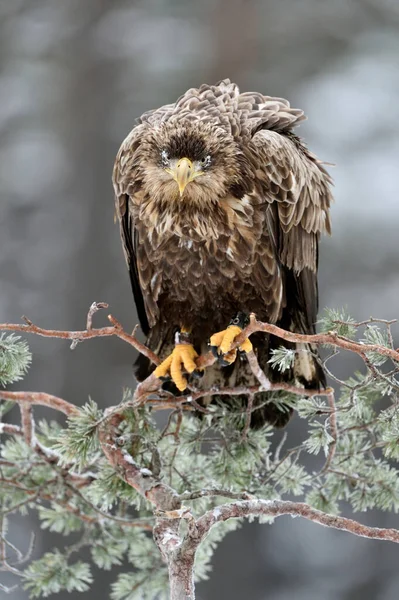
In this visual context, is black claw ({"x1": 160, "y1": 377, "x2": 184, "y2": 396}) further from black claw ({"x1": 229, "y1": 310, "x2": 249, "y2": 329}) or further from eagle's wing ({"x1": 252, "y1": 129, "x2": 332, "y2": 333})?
eagle's wing ({"x1": 252, "y1": 129, "x2": 332, "y2": 333})

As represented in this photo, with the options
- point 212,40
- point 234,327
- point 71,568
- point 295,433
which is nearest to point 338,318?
point 234,327

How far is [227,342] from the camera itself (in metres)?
1.69

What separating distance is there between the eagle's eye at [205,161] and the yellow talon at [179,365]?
45 cm

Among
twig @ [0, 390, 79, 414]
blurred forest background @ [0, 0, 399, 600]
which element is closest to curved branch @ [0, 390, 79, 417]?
twig @ [0, 390, 79, 414]

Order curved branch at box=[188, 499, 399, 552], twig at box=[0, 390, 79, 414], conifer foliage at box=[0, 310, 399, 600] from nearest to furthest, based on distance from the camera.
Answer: curved branch at box=[188, 499, 399, 552] → conifer foliage at box=[0, 310, 399, 600] → twig at box=[0, 390, 79, 414]

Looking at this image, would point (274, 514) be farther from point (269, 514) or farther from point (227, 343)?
point (227, 343)

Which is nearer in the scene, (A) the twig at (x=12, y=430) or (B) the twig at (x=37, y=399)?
(B) the twig at (x=37, y=399)

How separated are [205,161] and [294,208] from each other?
256mm

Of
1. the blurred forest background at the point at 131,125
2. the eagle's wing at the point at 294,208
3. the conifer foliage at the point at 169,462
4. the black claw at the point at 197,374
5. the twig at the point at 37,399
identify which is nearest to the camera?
the conifer foliage at the point at 169,462

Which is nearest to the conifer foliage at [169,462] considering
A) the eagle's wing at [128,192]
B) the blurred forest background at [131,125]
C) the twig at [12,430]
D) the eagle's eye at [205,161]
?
the twig at [12,430]

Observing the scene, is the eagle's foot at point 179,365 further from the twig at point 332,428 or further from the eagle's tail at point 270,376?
the twig at point 332,428

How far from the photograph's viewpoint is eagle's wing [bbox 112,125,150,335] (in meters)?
1.78

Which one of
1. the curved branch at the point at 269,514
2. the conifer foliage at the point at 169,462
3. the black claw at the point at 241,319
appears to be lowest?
the curved branch at the point at 269,514

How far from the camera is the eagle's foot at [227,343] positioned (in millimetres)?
1657
